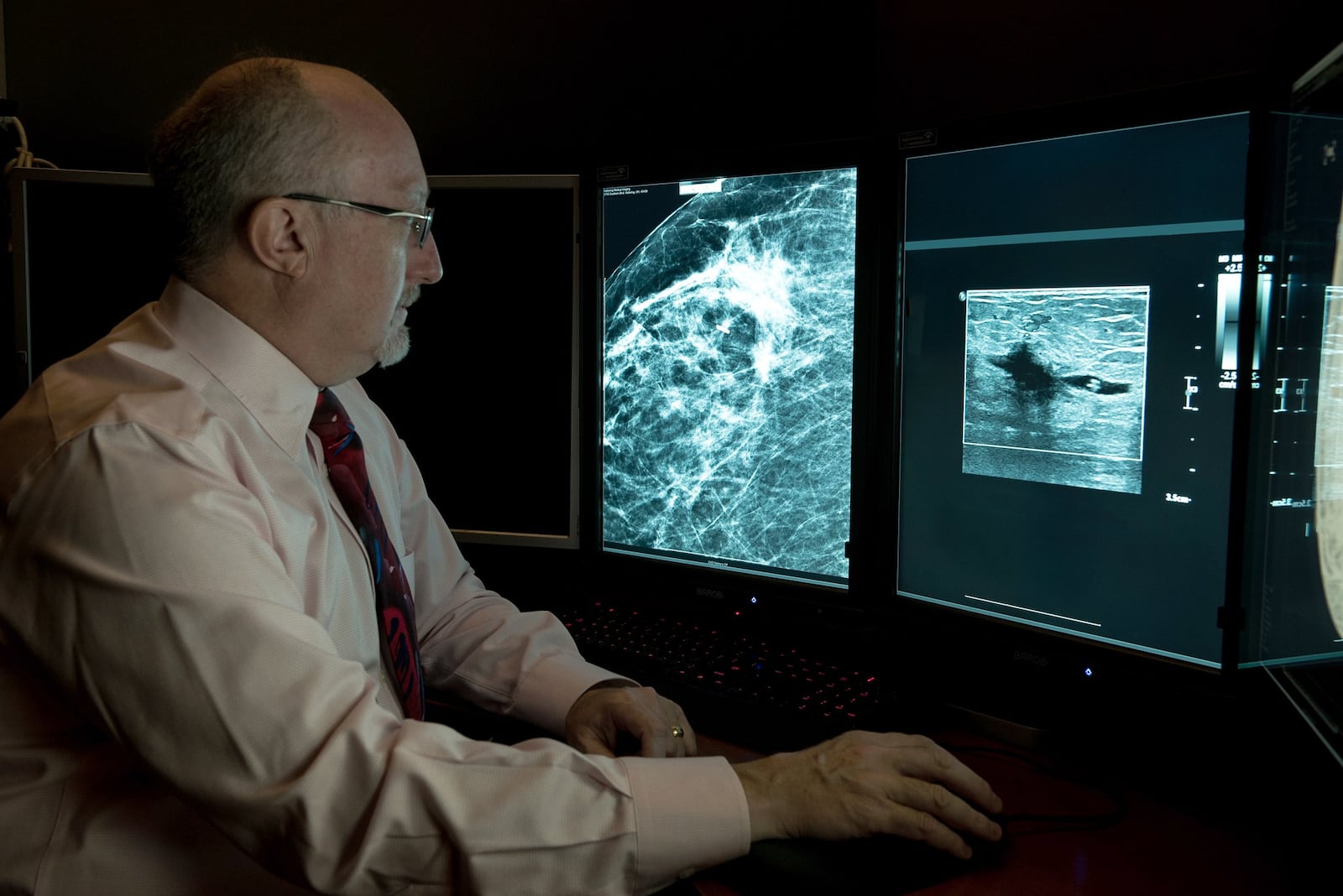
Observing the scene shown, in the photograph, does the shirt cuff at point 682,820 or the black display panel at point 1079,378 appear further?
the black display panel at point 1079,378

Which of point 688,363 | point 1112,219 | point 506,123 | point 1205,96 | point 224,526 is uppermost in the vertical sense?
point 506,123

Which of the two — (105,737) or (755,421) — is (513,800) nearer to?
(105,737)

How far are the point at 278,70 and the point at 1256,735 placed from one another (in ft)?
3.92

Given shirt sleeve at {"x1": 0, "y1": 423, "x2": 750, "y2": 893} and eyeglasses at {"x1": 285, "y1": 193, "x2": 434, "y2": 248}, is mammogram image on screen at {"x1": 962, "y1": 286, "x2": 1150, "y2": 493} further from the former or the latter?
eyeglasses at {"x1": 285, "y1": 193, "x2": 434, "y2": 248}

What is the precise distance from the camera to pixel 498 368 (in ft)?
5.42

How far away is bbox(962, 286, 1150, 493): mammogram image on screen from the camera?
103cm

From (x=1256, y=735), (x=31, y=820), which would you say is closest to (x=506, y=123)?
(x=31, y=820)

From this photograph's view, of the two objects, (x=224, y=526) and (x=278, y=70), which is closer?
(x=224, y=526)

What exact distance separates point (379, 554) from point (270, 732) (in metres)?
0.38

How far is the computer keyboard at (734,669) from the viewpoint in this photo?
1108 millimetres

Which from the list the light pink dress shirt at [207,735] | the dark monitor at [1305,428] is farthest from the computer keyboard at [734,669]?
the dark monitor at [1305,428]

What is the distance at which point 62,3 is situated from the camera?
1.73 metres

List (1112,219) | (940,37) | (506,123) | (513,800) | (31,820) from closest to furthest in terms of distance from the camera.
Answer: (513,800), (31,820), (1112,219), (940,37), (506,123)

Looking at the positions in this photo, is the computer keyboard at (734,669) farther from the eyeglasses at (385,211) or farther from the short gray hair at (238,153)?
the short gray hair at (238,153)
